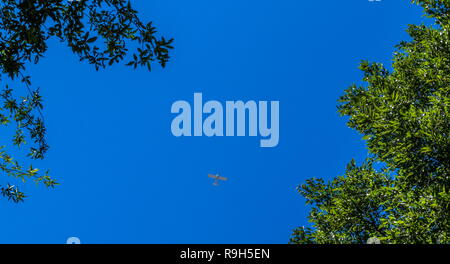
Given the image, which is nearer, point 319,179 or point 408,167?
point 408,167

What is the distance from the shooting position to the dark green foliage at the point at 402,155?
1714 cm

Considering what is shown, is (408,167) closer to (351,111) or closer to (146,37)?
(351,111)

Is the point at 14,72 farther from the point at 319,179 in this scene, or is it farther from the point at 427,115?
the point at 319,179

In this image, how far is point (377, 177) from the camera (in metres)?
25.4

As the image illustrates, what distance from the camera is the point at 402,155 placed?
1811 centimetres

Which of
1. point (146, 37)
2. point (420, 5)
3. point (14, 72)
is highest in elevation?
point (420, 5)

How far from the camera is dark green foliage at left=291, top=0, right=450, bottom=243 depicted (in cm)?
1714
